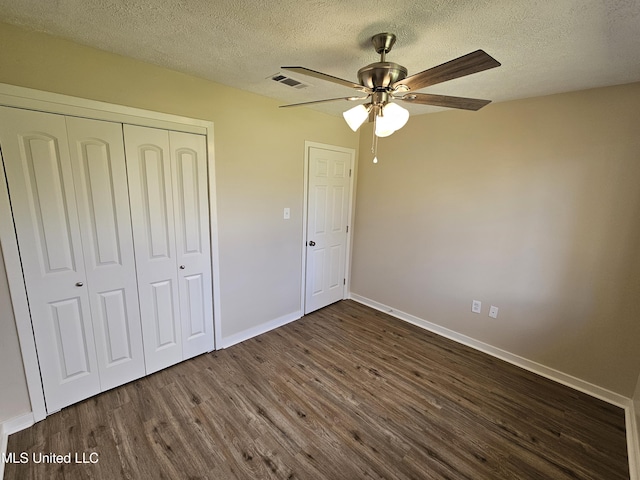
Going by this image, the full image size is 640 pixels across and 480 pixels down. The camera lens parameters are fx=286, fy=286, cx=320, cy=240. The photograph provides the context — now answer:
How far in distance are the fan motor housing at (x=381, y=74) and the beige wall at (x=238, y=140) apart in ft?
4.61

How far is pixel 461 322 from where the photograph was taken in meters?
2.95

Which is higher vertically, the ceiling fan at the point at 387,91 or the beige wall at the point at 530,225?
the ceiling fan at the point at 387,91

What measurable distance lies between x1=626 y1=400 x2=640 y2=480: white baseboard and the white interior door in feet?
8.83

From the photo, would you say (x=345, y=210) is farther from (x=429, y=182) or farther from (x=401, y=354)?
(x=401, y=354)

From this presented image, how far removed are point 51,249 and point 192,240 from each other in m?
0.85

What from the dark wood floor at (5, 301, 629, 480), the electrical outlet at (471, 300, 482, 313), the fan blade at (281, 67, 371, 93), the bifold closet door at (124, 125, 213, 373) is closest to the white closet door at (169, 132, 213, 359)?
the bifold closet door at (124, 125, 213, 373)

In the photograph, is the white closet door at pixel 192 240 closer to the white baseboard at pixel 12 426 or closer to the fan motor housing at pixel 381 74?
the white baseboard at pixel 12 426

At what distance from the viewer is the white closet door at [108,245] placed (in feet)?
5.94

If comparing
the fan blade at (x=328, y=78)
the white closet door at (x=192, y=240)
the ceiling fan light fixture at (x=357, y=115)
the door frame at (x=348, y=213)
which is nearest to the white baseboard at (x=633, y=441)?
the ceiling fan light fixture at (x=357, y=115)

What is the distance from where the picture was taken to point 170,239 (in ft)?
7.34

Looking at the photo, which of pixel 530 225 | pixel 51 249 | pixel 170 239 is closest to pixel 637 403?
pixel 530 225

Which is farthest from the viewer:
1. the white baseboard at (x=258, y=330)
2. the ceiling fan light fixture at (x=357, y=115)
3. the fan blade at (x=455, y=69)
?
the white baseboard at (x=258, y=330)

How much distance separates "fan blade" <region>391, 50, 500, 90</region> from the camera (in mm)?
1010

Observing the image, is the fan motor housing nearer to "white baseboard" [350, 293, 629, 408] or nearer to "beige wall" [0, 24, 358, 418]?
"beige wall" [0, 24, 358, 418]
